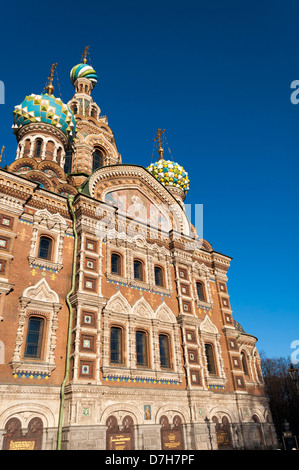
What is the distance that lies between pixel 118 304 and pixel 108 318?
771 millimetres

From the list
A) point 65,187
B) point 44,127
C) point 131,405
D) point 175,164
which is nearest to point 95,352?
point 131,405

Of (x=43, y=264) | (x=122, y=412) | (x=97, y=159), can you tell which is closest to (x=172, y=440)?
(x=122, y=412)

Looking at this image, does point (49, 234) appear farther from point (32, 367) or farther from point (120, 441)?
point (120, 441)

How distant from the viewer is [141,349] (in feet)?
42.9

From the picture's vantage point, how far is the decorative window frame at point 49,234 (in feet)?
39.0

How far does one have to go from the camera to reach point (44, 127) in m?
18.2

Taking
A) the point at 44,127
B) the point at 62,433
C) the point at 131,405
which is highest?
the point at 44,127

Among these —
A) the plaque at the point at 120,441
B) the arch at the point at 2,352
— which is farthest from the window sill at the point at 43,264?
the plaque at the point at 120,441

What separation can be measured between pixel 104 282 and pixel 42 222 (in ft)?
10.2

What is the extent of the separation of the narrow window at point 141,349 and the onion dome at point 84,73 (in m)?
20.0

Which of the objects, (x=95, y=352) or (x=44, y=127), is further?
(x=44, y=127)

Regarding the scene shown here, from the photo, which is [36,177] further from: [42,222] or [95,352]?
[95,352]
